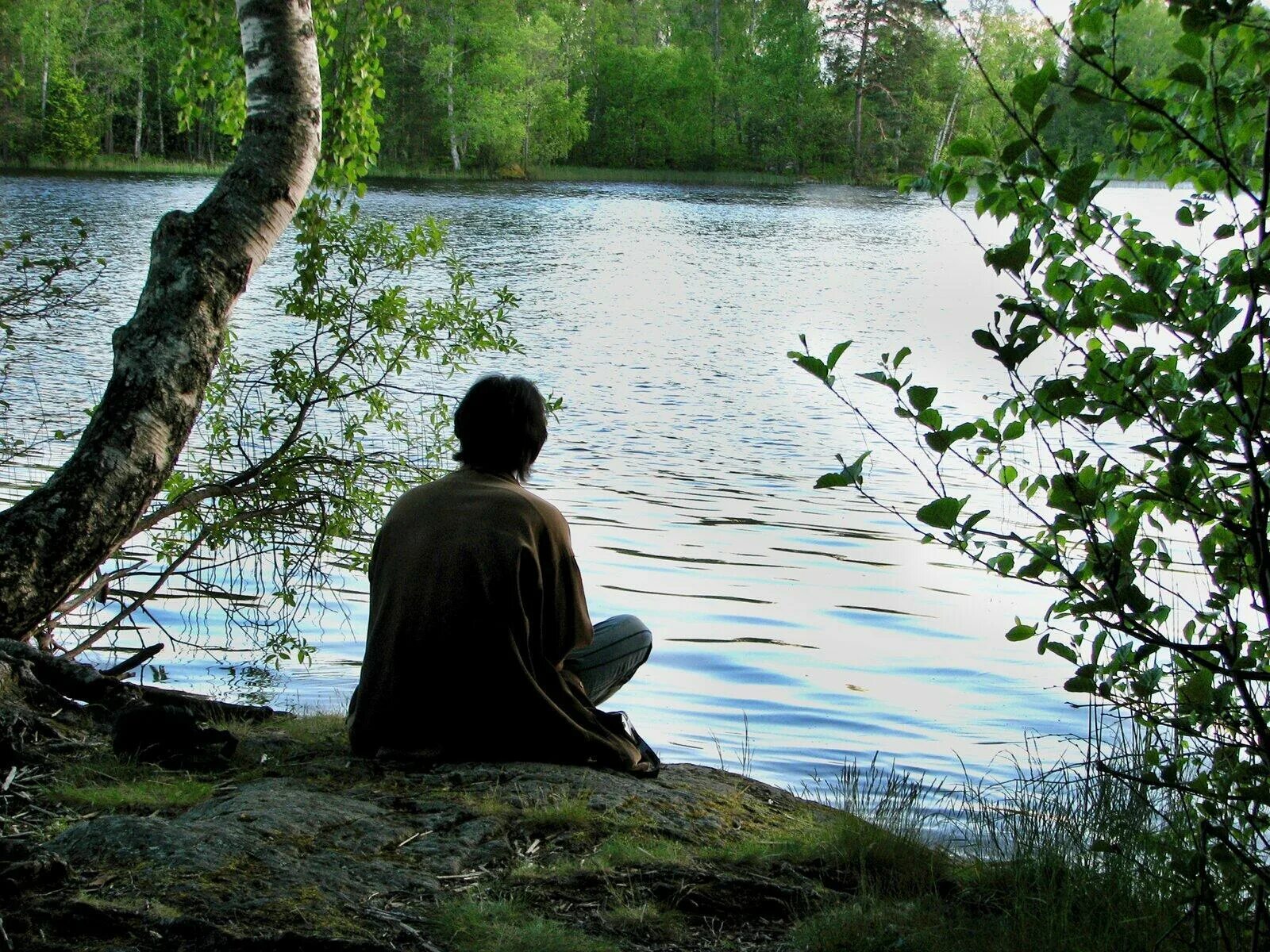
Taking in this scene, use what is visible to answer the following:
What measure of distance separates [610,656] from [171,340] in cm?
221

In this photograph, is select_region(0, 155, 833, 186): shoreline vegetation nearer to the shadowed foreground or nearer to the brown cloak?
the brown cloak

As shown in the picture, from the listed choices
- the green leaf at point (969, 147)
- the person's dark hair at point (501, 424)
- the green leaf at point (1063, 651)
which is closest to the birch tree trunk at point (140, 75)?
the person's dark hair at point (501, 424)

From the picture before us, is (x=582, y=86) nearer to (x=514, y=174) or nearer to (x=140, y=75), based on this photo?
(x=514, y=174)

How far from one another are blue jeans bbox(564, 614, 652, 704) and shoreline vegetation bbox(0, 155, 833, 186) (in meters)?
49.3

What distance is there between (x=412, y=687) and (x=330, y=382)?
326 cm

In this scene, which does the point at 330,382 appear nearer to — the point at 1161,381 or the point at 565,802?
the point at 565,802

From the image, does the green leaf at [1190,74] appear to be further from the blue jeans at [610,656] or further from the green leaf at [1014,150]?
the blue jeans at [610,656]

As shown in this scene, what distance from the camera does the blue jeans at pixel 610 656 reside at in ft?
15.9

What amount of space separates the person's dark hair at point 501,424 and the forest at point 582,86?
34553 millimetres

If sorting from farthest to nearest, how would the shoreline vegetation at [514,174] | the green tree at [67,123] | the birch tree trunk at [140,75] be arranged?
the birch tree trunk at [140,75] < the shoreline vegetation at [514,174] < the green tree at [67,123]

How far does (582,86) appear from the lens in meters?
81.6

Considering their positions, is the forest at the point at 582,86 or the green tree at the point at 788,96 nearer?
the forest at the point at 582,86

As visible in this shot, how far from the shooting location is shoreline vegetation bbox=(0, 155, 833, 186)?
57031 mm

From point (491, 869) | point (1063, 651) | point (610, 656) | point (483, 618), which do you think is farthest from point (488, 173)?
point (1063, 651)
